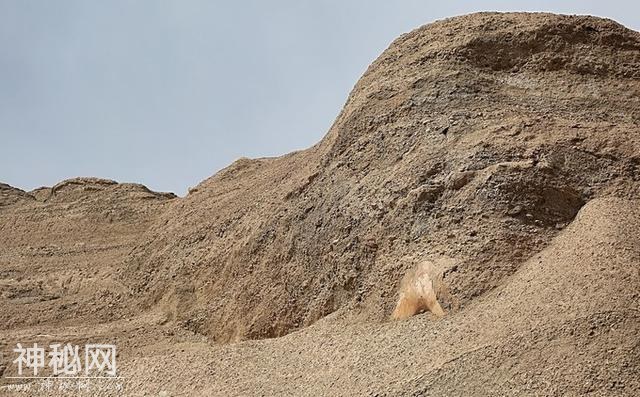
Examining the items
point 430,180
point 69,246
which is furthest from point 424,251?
point 69,246

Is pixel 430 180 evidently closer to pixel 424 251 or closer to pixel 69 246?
pixel 424 251

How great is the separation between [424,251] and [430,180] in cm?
108

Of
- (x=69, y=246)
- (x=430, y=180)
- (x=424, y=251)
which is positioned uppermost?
(x=430, y=180)

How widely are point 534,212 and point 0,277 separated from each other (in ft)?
36.5

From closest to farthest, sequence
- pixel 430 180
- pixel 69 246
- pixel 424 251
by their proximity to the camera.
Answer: pixel 424 251
pixel 430 180
pixel 69 246

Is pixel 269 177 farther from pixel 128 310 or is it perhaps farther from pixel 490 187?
pixel 490 187

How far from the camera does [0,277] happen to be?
1814cm

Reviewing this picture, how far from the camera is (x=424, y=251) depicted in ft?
36.8

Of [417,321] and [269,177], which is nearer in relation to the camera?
[417,321]

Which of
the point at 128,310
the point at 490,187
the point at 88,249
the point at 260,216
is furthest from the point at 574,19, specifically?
the point at 88,249

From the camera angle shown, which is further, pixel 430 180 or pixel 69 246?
pixel 69 246

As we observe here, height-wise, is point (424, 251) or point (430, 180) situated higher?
point (430, 180)

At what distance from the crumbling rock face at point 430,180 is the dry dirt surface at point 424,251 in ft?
0.09

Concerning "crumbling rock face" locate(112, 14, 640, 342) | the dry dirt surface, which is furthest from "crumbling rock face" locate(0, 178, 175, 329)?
"crumbling rock face" locate(112, 14, 640, 342)
